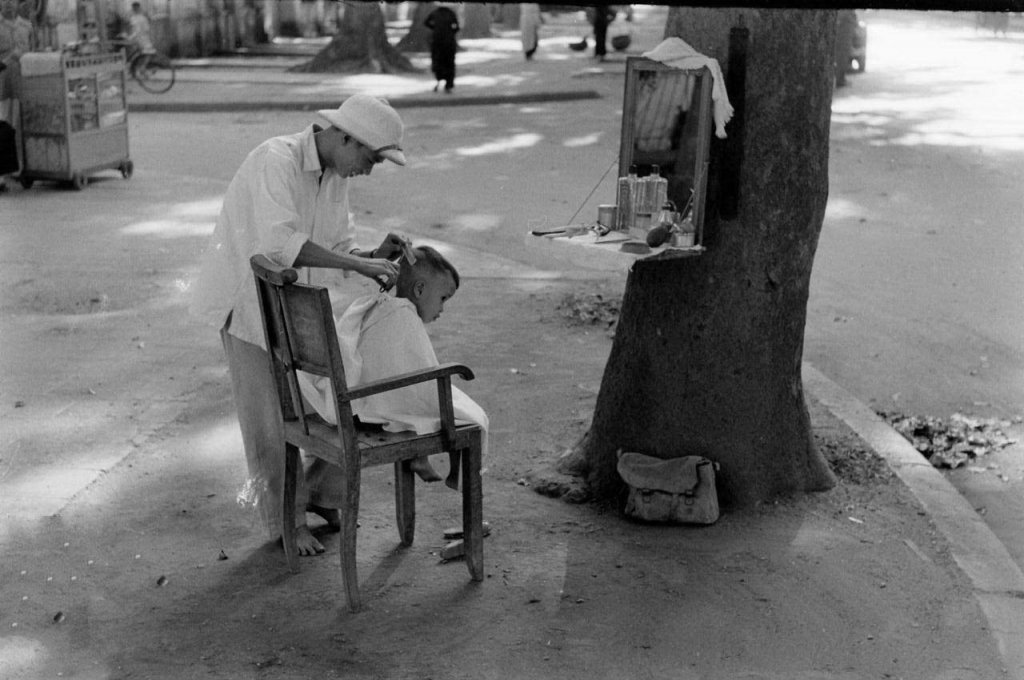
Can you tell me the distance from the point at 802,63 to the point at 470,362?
3.00 meters

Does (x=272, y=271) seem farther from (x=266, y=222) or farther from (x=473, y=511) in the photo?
(x=473, y=511)

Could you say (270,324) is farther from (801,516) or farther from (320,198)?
(801,516)

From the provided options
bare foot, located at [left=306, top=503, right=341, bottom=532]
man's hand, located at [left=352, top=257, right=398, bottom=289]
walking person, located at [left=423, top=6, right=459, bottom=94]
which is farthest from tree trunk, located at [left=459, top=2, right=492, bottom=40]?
man's hand, located at [left=352, top=257, right=398, bottom=289]

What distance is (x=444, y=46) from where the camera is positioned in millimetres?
22281

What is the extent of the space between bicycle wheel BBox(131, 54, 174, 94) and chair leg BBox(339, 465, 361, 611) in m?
19.7

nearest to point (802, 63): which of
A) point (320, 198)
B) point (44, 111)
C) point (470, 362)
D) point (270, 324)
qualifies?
point (320, 198)

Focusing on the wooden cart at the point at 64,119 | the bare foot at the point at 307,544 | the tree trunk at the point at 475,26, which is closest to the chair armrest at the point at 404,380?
the bare foot at the point at 307,544

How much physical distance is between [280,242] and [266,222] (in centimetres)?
9

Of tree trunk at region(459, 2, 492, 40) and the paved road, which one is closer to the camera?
the paved road

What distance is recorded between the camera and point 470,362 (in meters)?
7.41

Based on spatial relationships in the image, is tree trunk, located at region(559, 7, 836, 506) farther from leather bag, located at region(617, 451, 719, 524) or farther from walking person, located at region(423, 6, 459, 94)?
walking person, located at region(423, 6, 459, 94)

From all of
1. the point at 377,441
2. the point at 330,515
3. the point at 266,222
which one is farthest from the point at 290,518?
the point at 266,222

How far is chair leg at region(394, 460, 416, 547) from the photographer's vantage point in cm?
491

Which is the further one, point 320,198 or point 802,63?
point 802,63
